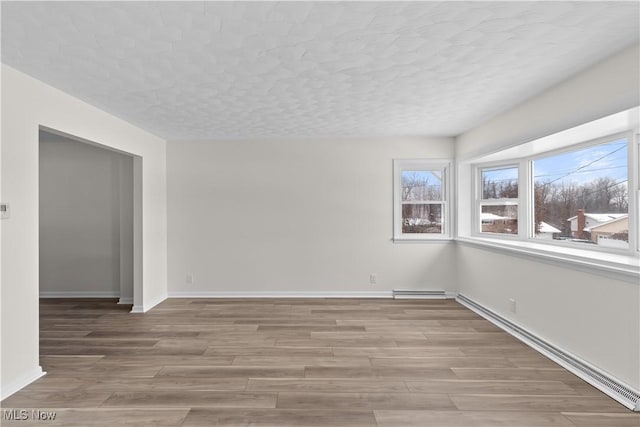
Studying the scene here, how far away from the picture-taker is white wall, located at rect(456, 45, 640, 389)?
229 cm

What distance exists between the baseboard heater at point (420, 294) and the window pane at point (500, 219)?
1.13 meters

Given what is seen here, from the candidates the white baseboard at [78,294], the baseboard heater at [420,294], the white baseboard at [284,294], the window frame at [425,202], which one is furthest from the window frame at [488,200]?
the white baseboard at [78,294]

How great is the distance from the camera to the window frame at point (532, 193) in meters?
2.63

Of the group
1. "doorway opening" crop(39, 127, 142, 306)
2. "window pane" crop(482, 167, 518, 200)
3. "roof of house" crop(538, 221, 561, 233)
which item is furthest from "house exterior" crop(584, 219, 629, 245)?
"doorway opening" crop(39, 127, 142, 306)

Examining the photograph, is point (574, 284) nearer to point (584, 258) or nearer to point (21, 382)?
point (584, 258)

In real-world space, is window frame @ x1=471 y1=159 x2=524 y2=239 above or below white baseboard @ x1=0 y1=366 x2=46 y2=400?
above

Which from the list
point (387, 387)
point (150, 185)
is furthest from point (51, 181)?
point (387, 387)

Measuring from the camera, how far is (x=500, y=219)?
4492 mm

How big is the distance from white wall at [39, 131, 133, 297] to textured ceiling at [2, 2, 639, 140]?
2355 mm

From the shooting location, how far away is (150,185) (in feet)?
15.3

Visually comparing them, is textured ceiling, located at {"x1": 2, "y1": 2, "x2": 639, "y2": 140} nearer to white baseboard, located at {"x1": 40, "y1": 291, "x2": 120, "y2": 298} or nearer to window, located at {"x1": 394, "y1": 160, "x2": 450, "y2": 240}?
window, located at {"x1": 394, "y1": 160, "x2": 450, "y2": 240}

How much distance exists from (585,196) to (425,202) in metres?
2.14

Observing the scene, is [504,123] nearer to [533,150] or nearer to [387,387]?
[533,150]

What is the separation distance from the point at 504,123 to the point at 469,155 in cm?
83
